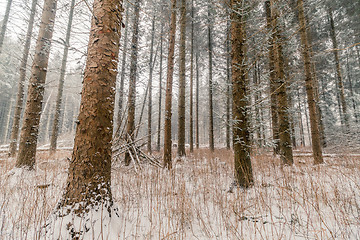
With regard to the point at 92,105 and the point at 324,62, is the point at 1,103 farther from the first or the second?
the point at 324,62

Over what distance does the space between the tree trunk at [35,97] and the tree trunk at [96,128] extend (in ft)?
12.2

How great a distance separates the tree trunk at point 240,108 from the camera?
306cm

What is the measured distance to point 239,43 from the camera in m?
3.33

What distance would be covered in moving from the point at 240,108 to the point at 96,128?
270cm

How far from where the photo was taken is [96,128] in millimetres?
1765

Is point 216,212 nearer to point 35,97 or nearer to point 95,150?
point 95,150

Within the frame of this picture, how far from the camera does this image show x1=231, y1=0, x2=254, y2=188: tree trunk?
10.0 ft

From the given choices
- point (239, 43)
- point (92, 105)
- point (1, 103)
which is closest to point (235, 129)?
point (239, 43)

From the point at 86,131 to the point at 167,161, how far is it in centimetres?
403

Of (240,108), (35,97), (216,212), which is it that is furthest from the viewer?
(35,97)

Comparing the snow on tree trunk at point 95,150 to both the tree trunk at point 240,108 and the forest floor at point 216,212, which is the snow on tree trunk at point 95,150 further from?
the tree trunk at point 240,108

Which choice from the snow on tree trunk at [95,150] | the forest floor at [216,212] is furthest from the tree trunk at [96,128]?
→ the forest floor at [216,212]

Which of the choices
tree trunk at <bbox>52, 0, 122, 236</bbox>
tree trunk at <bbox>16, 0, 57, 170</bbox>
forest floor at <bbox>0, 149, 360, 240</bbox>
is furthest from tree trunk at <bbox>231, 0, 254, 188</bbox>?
tree trunk at <bbox>16, 0, 57, 170</bbox>

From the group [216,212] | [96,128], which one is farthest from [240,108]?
[96,128]
